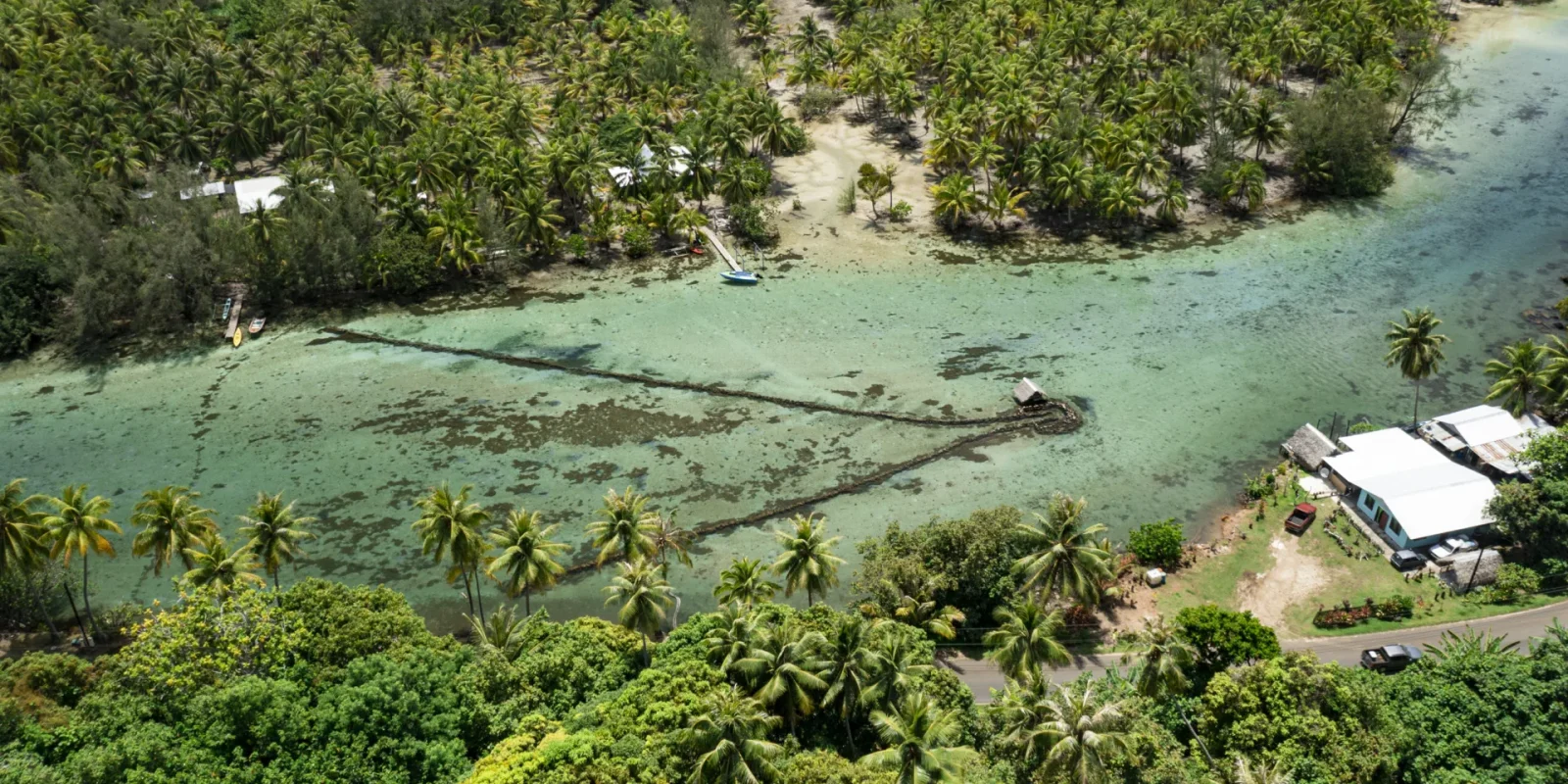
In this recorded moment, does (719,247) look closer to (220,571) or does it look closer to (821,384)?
(821,384)

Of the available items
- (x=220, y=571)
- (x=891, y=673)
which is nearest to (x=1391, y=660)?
(x=891, y=673)

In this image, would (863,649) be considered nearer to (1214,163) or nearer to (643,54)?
(1214,163)

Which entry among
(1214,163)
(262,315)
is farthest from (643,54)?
(1214,163)

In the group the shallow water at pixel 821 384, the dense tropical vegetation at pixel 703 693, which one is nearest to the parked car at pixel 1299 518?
the shallow water at pixel 821 384

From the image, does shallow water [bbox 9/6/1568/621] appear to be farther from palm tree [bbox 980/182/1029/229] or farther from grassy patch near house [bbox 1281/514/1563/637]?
grassy patch near house [bbox 1281/514/1563/637]

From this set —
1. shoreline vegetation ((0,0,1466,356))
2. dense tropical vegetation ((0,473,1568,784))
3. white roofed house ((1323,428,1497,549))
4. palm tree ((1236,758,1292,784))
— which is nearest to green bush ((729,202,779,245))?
shoreline vegetation ((0,0,1466,356))

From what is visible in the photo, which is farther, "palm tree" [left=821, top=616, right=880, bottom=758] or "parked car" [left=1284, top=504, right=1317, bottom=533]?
"parked car" [left=1284, top=504, right=1317, bottom=533]

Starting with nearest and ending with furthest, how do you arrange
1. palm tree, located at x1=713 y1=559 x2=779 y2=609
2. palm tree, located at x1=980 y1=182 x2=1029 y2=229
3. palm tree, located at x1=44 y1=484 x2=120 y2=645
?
palm tree, located at x1=713 y1=559 x2=779 y2=609
palm tree, located at x1=44 y1=484 x2=120 y2=645
palm tree, located at x1=980 y1=182 x2=1029 y2=229
